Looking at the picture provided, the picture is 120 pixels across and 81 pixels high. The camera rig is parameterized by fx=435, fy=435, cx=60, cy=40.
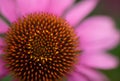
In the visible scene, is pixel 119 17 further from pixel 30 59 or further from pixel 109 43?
pixel 30 59

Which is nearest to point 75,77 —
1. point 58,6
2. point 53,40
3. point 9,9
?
point 53,40

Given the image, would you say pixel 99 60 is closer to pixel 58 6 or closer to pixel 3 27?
pixel 58 6

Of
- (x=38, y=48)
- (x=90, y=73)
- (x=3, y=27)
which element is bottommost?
(x=90, y=73)

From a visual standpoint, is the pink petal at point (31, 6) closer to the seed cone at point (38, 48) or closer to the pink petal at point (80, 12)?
the seed cone at point (38, 48)

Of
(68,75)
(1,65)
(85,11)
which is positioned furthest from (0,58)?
(85,11)

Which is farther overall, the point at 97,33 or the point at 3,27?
the point at 97,33

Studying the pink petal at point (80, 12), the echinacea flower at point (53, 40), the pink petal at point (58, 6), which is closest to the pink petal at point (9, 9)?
the echinacea flower at point (53, 40)

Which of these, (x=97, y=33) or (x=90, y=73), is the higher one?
(x=97, y=33)

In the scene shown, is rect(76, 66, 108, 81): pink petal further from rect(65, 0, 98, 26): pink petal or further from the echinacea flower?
rect(65, 0, 98, 26): pink petal
